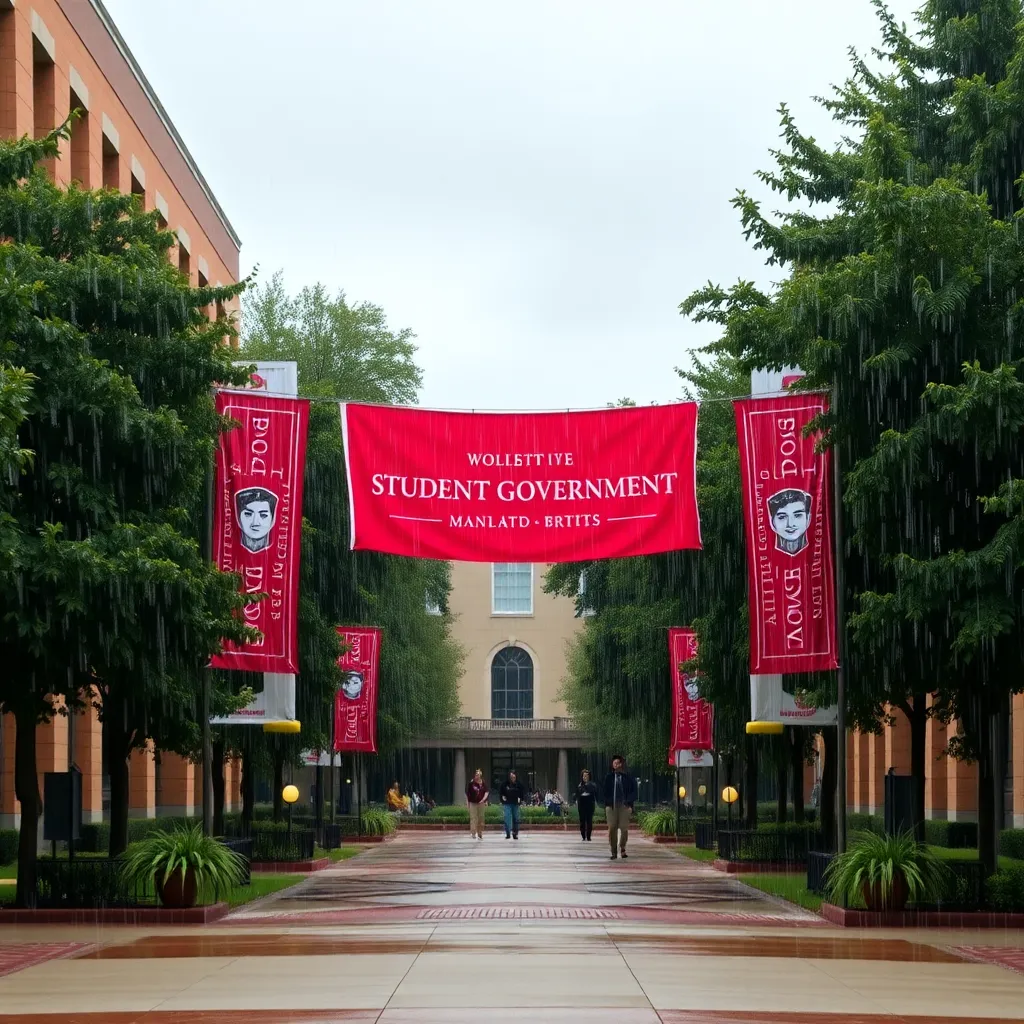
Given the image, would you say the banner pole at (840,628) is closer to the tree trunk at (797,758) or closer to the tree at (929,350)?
the tree at (929,350)

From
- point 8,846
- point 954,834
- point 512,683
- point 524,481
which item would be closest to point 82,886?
point 524,481

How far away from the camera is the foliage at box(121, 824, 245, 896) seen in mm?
20688

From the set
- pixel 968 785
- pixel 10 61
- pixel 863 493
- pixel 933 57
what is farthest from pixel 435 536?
pixel 968 785

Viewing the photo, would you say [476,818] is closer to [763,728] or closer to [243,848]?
[763,728]

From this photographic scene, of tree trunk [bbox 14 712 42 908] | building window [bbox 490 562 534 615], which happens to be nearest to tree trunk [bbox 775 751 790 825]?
tree trunk [bbox 14 712 42 908]

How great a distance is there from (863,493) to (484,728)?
73371 millimetres

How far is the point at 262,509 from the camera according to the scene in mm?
22547

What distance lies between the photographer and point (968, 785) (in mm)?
43000

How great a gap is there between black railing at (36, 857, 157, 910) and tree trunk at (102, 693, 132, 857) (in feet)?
6.25

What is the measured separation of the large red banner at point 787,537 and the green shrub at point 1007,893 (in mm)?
2987

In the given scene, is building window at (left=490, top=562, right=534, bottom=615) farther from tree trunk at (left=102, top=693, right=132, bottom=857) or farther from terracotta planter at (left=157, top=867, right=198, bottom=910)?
terracotta planter at (left=157, top=867, right=198, bottom=910)

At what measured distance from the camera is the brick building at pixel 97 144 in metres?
34.6

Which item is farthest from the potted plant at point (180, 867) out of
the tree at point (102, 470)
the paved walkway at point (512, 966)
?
the tree at point (102, 470)

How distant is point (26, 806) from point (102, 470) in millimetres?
4200
